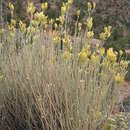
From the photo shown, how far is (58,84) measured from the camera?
2.57 meters

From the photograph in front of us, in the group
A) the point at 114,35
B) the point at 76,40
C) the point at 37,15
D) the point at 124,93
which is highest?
the point at 37,15

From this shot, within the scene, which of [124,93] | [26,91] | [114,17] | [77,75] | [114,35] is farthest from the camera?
[114,17]

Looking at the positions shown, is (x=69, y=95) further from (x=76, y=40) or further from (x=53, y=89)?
(x=76, y=40)

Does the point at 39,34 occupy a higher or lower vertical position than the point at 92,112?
higher

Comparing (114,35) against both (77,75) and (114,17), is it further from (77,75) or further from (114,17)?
(77,75)

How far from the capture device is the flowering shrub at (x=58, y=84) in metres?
2.31

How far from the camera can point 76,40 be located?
2990mm

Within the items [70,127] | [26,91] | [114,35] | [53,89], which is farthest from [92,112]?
[114,35]

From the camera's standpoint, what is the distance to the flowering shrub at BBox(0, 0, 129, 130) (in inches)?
91.0

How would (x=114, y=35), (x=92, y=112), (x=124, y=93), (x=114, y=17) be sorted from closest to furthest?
(x=92, y=112)
(x=124, y=93)
(x=114, y=35)
(x=114, y=17)

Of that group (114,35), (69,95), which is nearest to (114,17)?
(114,35)

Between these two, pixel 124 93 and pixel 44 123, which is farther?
pixel 124 93

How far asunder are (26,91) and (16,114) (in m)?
0.26

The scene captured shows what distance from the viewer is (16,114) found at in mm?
2805
